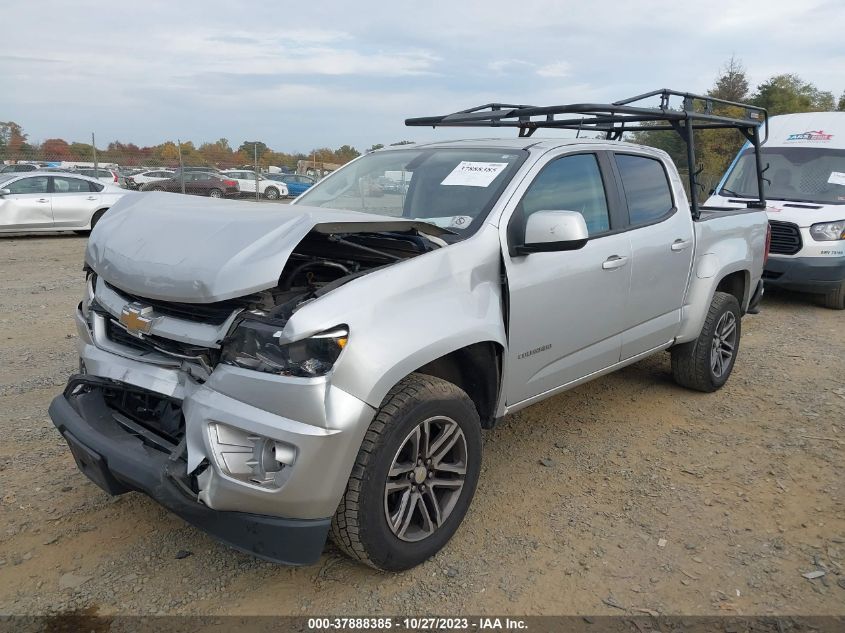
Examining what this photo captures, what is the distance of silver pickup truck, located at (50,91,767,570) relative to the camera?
2365 millimetres

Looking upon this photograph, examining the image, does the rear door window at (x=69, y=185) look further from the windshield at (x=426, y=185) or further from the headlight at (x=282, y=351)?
the headlight at (x=282, y=351)

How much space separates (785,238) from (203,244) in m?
7.79

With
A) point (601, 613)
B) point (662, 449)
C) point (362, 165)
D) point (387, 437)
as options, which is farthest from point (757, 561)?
point (362, 165)

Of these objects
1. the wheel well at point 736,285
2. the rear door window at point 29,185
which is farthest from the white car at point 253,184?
the wheel well at point 736,285

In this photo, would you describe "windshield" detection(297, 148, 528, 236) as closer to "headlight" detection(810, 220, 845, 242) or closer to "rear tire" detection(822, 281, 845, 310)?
"headlight" detection(810, 220, 845, 242)

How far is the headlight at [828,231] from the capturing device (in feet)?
26.5

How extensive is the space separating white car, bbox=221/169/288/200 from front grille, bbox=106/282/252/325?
25.9 m

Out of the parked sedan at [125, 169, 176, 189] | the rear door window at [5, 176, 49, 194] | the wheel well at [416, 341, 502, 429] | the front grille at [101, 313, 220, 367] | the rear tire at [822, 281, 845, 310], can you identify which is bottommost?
the rear tire at [822, 281, 845, 310]

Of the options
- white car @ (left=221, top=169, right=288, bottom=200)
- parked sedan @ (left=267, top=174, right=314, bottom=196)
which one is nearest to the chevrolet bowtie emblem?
white car @ (left=221, top=169, right=288, bottom=200)

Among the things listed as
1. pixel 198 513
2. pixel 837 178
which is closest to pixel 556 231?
pixel 198 513

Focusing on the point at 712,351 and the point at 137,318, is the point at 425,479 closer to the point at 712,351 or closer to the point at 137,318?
the point at 137,318

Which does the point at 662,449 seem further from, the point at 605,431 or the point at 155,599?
the point at 155,599

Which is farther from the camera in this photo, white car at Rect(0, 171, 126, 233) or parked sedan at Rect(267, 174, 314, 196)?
parked sedan at Rect(267, 174, 314, 196)

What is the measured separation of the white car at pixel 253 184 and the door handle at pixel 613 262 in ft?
83.6
